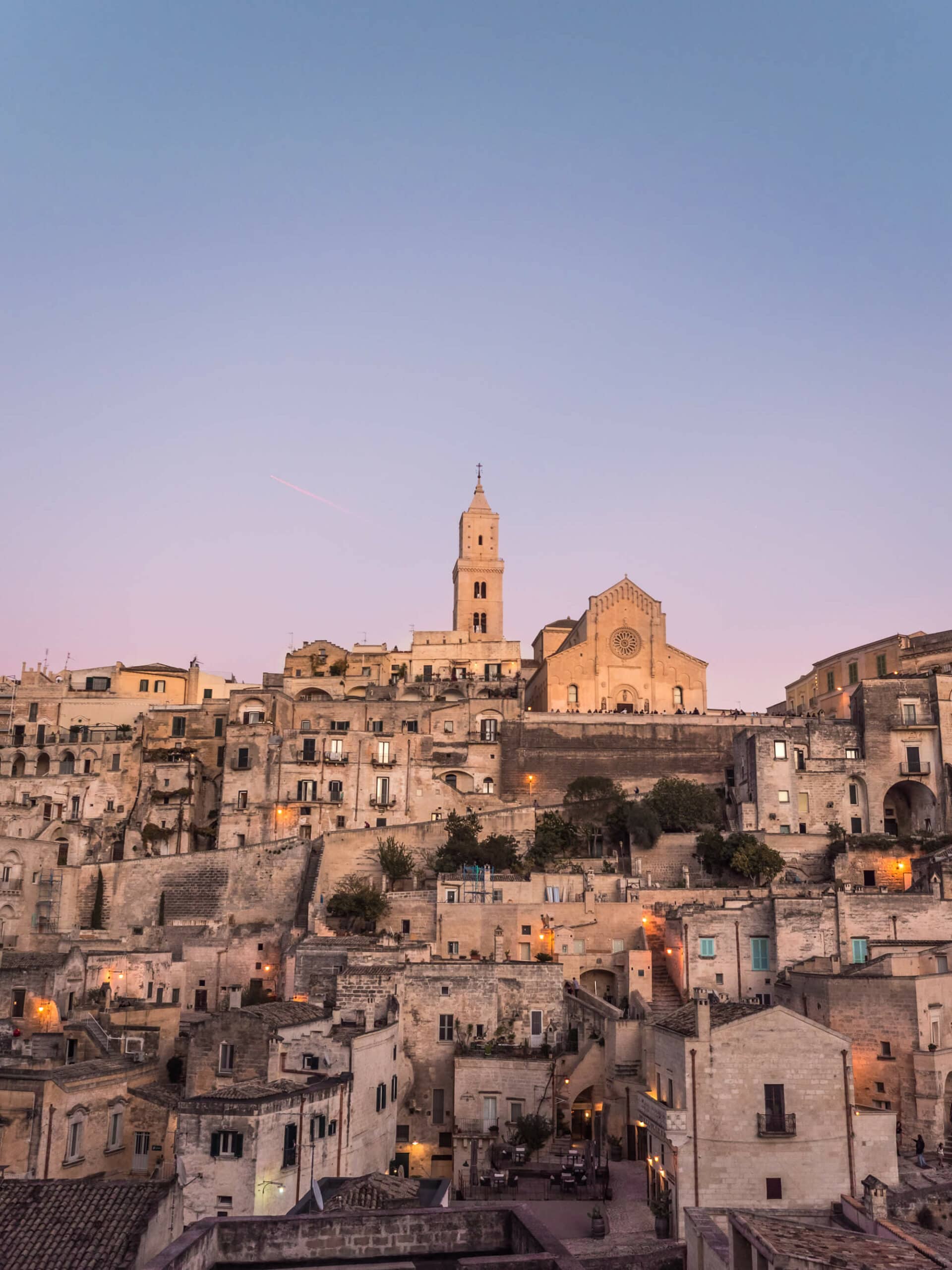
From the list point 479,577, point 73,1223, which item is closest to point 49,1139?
point 73,1223

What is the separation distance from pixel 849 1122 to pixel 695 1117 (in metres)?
3.41

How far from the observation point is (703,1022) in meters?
24.9

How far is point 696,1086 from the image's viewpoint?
2461cm

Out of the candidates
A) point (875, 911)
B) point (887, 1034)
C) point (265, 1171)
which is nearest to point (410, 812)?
point (875, 911)

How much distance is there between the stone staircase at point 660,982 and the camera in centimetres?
3719

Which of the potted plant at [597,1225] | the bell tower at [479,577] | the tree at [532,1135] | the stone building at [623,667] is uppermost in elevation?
the bell tower at [479,577]

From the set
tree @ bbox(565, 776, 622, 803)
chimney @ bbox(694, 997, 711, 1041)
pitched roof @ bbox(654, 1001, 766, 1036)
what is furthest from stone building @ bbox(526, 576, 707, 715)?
chimney @ bbox(694, 997, 711, 1041)

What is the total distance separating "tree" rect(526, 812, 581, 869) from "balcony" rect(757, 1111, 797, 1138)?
2358cm

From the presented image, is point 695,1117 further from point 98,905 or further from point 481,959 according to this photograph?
point 98,905

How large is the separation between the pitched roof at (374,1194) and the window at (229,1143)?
3882 millimetres

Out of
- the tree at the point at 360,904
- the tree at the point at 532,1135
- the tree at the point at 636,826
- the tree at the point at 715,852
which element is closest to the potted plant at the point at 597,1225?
the tree at the point at 532,1135

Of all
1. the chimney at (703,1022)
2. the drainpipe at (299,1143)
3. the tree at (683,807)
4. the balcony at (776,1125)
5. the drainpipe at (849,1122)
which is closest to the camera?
the balcony at (776,1125)

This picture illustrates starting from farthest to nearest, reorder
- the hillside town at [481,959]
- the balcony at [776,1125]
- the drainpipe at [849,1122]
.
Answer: the drainpipe at [849,1122] → the balcony at [776,1125] → the hillside town at [481,959]

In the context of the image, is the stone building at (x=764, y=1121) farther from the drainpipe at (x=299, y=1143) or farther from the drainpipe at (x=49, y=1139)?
the drainpipe at (x=49, y=1139)
